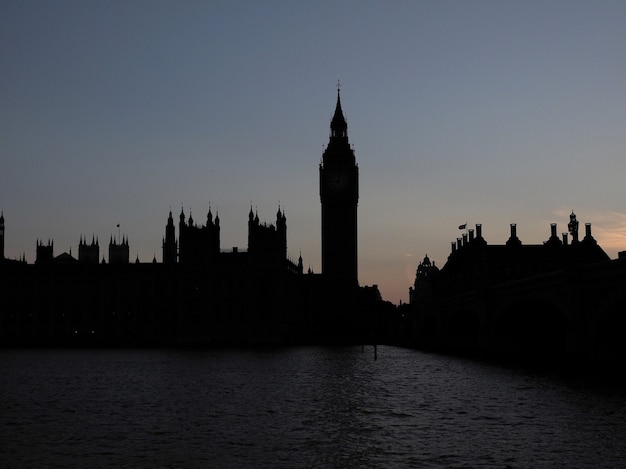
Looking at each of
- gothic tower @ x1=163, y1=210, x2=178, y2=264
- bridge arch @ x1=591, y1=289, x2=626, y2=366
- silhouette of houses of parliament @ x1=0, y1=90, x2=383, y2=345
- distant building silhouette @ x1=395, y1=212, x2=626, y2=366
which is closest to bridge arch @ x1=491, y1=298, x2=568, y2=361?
distant building silhouette @ x1=395, y1=212, x2=626, y2=366

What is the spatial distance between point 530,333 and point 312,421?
66.0 m

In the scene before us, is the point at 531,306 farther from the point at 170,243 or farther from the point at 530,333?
the point at 170,243

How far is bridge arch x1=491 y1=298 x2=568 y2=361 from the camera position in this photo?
95688 mm

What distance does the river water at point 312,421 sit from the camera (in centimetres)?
3194

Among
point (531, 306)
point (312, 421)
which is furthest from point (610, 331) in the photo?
point (312, 421)

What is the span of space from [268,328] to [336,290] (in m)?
31.6

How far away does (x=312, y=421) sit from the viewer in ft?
141

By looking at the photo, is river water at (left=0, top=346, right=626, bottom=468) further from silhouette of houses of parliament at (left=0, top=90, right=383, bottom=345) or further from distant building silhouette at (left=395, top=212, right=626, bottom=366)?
silhouette of houses of parliament at (left=0, top=90, right=383, bottom=345)

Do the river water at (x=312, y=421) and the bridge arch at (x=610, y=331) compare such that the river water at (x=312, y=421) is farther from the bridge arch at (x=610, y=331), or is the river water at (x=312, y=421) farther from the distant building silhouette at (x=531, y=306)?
the distant building silhouette at (x=531, y=306)

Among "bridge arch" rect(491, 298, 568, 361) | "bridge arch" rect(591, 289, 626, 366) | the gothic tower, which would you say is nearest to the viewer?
"bridge arch" rect(591, 289, 626, 366)

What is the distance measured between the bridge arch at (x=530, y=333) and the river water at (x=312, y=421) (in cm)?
2052

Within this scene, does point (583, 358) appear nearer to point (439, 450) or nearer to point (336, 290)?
point (439, 450)

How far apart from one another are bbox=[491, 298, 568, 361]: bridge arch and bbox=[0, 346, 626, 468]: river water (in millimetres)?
20520

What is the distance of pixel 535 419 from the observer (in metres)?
42.4
